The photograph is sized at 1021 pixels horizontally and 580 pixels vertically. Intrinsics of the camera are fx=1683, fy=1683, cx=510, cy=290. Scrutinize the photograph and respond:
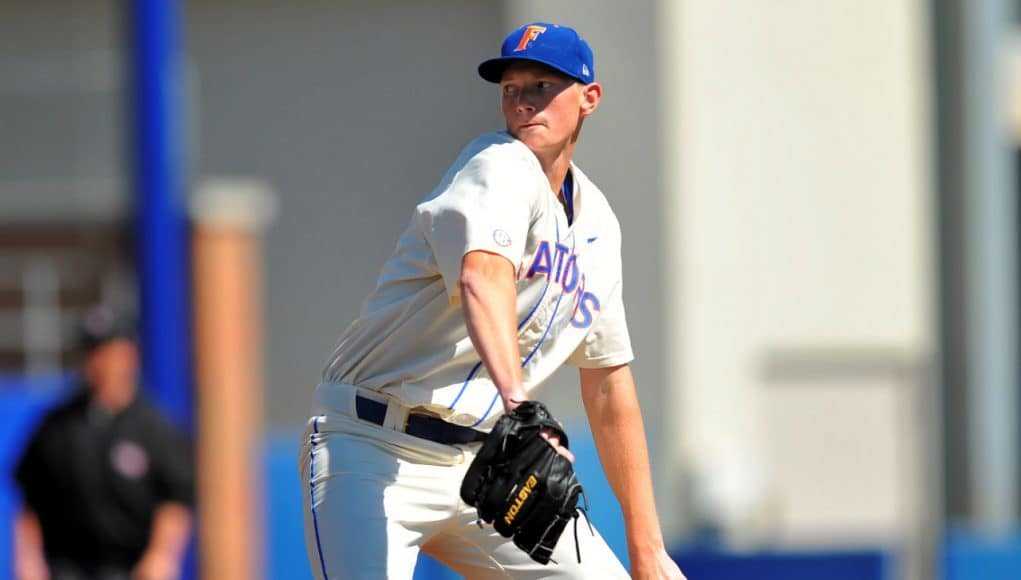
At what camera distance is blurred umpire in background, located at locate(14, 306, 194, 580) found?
307 inches

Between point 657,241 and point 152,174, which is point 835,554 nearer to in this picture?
point 657,241

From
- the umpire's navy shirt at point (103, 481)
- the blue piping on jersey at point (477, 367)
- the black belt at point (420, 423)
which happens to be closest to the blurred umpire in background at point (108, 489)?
the umpire's navy shirt at point (103, 481)

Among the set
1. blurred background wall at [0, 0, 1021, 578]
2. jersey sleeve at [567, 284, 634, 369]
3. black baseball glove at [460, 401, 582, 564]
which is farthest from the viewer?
blurred background wall at [0, 0, 1021, 578]

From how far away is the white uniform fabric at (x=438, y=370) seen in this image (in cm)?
384

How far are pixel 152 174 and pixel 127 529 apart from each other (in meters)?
2.97

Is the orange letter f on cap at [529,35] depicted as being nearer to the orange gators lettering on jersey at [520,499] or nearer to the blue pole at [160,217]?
the orange gators lettering on jersey at [520,499]

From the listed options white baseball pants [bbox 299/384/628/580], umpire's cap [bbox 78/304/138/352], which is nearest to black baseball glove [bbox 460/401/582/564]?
white baseball pants [bbox 299/384/628/580]

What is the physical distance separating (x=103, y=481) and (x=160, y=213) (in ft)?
8.49

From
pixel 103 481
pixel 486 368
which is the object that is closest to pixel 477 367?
pixel 486 368

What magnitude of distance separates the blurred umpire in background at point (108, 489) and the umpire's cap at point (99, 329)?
0.20 ft

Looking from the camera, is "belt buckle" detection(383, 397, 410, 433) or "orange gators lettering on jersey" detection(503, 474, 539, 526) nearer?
"orange gators lettering on jersey" detection(503, 474, 539, 526)

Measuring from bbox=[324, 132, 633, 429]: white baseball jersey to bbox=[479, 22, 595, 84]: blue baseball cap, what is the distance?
0.17 meters

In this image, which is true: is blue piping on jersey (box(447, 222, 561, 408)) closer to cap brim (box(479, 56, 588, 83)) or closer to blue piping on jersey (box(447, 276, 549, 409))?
blue piping on jersey (box(447, 276, 549, 409))

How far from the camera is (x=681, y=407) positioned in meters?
13.9
